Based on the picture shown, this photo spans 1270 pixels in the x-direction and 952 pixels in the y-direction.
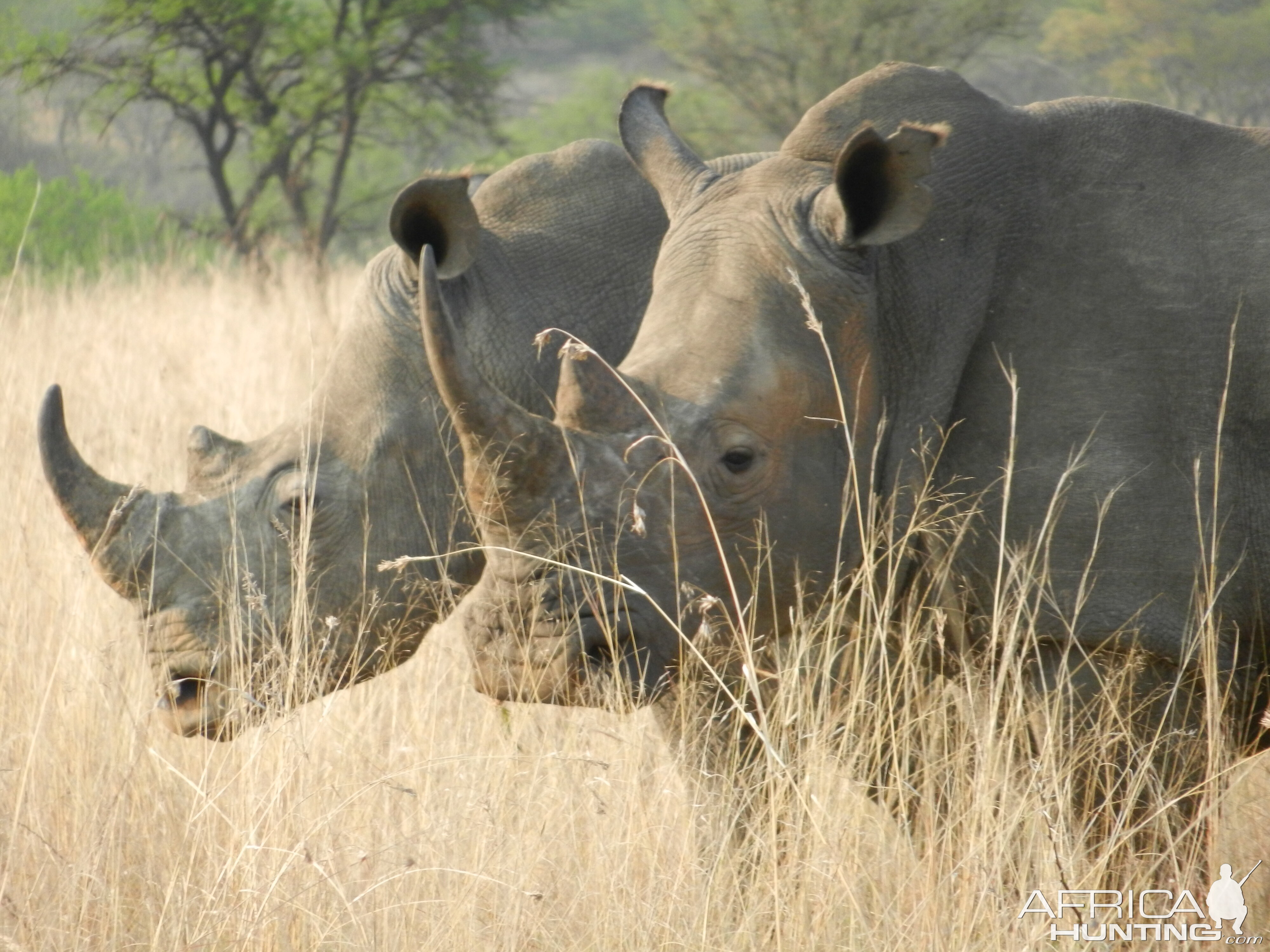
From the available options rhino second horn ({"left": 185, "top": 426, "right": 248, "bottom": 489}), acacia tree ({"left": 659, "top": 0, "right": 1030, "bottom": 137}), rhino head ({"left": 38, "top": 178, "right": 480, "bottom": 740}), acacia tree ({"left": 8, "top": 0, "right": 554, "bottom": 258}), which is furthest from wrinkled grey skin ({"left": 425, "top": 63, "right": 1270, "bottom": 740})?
acacia tree ({"left": 659, "top": 0, "right": 1030, "bottom": 137})

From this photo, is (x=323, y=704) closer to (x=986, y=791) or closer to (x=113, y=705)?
Result: (x=113, y=705)

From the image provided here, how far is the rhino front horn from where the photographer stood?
450cm

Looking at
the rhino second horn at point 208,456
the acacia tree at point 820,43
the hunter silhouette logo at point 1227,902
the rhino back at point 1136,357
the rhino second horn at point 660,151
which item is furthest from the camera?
the acacia tree at point 820,43

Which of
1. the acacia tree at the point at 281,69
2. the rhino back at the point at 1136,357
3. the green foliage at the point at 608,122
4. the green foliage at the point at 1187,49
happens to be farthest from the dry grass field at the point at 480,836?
the green foliage at the point at 1187,49

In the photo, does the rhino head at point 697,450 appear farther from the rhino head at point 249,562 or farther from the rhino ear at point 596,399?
the rhino head at point 249,562

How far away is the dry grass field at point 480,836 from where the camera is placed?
3045 mm

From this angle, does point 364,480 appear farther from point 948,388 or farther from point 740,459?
point 948,388

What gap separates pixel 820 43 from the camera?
16672mm

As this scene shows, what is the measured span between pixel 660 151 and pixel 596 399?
3.21ft

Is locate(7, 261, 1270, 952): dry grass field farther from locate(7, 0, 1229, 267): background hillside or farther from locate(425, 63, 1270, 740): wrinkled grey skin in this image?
locate(7, 0, 1229, 267): background hillside

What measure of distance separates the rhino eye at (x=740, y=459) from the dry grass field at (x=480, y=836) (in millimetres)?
572

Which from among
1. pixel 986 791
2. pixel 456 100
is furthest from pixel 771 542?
pixel 456 100

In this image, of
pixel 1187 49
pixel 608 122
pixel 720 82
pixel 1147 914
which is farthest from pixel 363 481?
pixel 608 122

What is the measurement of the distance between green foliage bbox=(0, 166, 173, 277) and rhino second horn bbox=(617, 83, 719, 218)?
11539 mm
